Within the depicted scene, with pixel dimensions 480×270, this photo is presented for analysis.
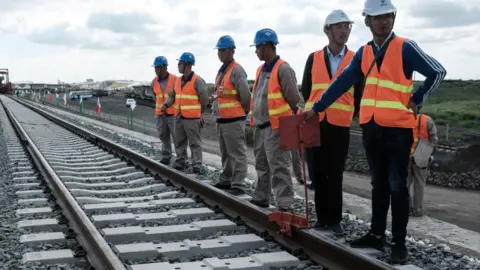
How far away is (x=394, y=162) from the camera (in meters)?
4.89

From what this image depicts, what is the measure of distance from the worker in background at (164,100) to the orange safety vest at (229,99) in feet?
11.2

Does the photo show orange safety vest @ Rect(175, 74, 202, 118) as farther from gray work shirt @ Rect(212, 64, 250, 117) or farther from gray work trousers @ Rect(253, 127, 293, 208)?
gray work trousers @ Rect(253, 127, 293, 208)

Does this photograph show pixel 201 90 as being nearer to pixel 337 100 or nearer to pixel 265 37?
pixel 265 37

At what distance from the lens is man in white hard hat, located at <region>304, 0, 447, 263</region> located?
4754 mm

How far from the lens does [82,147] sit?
587 inches

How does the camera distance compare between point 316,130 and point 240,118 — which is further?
point 240,118

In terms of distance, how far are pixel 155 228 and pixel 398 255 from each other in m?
2.35

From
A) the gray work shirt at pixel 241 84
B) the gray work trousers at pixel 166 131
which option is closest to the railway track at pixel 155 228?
the gray work shirt at pixel 241 84

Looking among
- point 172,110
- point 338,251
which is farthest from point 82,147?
point 338,251

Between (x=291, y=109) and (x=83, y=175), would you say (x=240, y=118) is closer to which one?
(x=291, y=109)

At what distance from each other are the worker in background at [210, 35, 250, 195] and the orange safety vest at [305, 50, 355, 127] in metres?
2.06

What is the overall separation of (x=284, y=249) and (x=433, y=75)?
1.91 metres

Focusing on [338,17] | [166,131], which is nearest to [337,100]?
[338,17]

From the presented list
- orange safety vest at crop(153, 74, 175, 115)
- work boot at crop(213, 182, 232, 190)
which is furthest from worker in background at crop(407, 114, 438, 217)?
orange safety vest at crop(153, 74, 175, 115)
